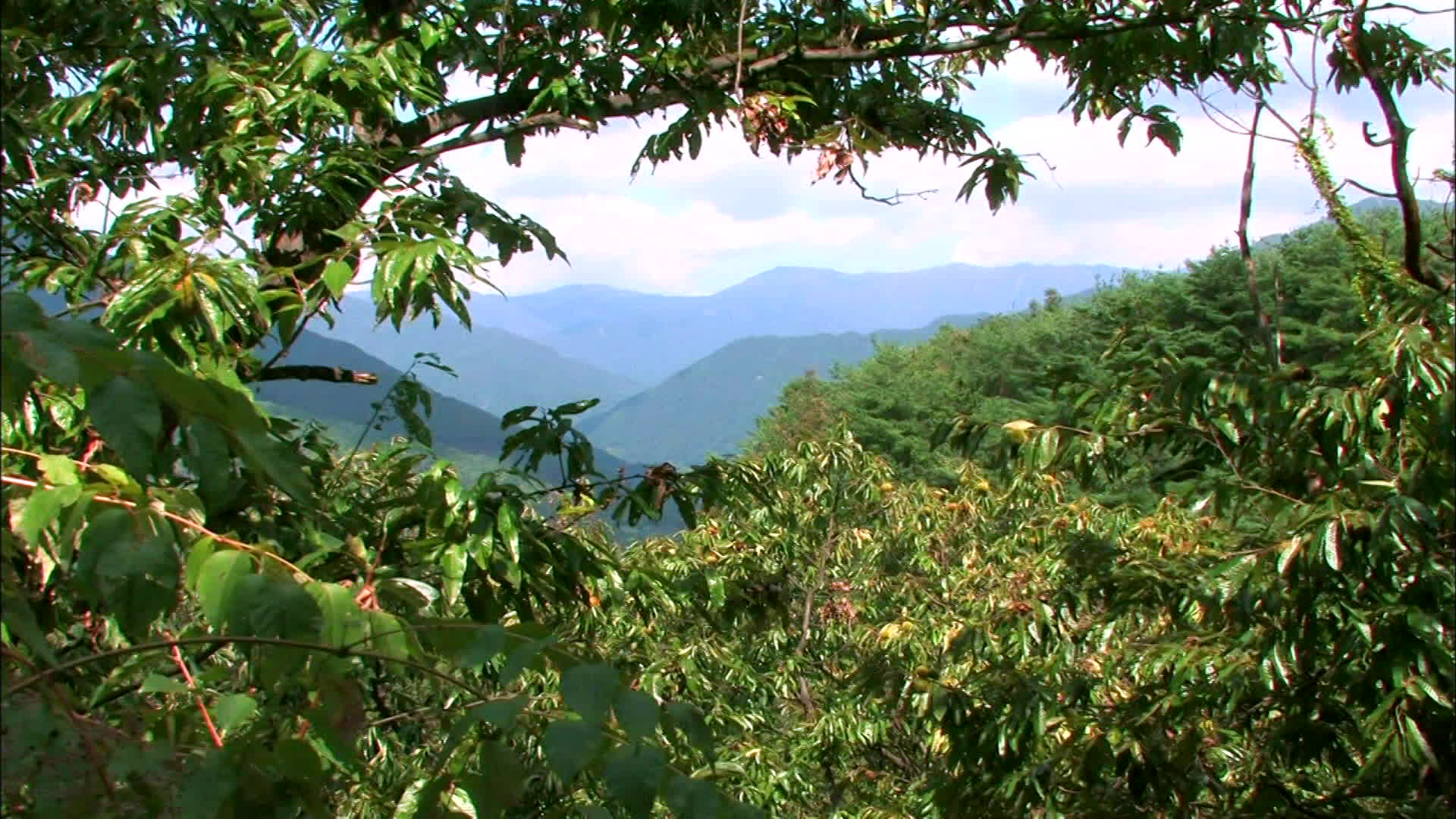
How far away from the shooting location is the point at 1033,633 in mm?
4047

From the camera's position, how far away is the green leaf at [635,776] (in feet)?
3.57

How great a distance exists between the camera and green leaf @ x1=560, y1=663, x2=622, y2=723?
3.67 ft

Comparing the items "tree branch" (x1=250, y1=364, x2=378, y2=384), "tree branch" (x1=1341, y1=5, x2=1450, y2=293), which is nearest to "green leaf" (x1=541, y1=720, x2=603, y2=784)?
"tree branch" (x1=1341, y1=5, x2=1450, y2=293)

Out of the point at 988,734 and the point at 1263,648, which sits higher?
the point at 1263,648

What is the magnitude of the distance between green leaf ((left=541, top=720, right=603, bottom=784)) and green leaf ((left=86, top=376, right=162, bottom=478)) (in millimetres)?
414

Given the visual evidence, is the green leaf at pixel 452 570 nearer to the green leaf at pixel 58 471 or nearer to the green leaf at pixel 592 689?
the green leaf at pixel 58 471

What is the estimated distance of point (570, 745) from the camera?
Answer: 1.06 metres

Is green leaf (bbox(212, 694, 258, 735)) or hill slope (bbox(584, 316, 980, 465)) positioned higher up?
green leaf (bbox(212, 694, 258, 735))

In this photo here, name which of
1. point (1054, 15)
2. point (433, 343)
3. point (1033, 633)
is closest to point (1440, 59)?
point (1054, 15)

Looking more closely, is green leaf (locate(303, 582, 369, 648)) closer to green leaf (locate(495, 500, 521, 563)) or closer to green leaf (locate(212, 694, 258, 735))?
green leaf (locate(212, 694, 258, 735))

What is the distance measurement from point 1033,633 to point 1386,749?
1.67 m

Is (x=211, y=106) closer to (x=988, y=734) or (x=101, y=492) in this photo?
(x=101, y=492)

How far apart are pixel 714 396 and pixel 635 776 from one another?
16478 cm

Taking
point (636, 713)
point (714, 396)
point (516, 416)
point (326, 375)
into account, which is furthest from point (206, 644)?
point (714, 396)
